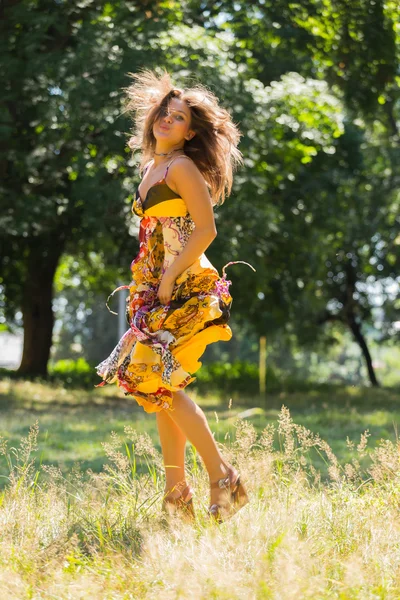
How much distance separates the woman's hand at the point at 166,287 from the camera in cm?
404

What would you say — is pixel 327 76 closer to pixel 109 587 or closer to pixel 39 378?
pixel 39 378

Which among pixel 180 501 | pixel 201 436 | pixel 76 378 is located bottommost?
pixel 76 378

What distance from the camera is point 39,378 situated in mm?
18031

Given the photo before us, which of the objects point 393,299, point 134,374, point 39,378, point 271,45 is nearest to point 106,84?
point 271,45

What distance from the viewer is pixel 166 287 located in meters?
4.04

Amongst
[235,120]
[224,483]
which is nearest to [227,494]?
[224,483]

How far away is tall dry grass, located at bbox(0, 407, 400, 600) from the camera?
2951mm

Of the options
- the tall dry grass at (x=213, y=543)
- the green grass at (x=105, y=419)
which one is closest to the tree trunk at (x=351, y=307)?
the green grass at (x=105, y=419)

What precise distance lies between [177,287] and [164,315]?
158 mm

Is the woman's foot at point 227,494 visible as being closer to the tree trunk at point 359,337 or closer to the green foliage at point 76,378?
the green foliage at point 76,378

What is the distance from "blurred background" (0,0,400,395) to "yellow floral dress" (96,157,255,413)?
21.3 ft

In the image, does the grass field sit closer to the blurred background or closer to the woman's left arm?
the woman's left arm

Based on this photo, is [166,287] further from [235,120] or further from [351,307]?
[351,307]

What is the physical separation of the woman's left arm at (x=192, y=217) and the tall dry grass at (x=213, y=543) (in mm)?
841
